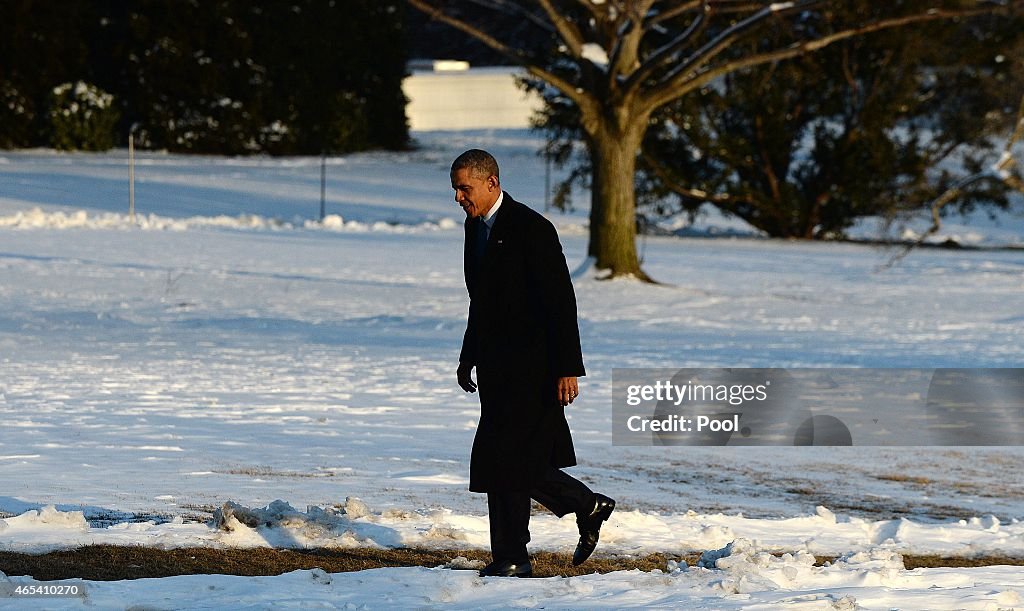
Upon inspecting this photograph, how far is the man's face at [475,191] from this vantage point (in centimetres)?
583

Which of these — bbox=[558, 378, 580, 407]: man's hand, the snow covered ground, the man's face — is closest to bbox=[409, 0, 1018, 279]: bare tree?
the snow covered ground

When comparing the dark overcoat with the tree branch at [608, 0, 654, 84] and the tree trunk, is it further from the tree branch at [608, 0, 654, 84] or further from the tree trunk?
the tree trunk

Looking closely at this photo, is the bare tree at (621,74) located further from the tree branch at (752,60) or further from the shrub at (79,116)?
the shrub at (79,116)

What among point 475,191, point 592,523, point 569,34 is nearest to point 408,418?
point 592,523

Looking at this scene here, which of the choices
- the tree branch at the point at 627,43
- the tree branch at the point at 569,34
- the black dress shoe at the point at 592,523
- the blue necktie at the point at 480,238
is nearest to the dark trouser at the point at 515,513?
the black dress shoe at the point at 592,523

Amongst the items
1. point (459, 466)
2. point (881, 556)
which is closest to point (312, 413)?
point (459, 466)

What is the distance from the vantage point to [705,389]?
1231 cm

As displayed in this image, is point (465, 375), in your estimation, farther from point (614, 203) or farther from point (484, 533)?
point (614, 203)

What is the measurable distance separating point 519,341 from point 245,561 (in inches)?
57.5

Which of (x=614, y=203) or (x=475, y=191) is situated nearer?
(x=475, y=191)

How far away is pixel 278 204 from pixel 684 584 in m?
28.2

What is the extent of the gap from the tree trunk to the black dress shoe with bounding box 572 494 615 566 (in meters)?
14.5

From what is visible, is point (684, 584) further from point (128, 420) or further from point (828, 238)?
point (828, 238)

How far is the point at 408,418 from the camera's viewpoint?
10.8m
